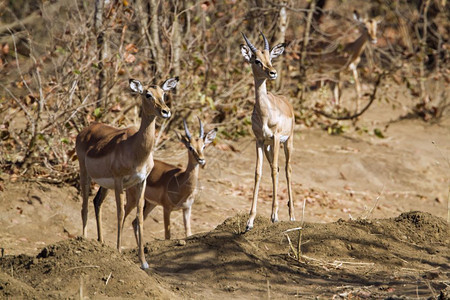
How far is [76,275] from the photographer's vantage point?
17.7 feet

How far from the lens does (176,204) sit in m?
8.52

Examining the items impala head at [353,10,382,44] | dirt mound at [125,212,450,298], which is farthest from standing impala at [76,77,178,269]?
impala head at [353,10,382,44]

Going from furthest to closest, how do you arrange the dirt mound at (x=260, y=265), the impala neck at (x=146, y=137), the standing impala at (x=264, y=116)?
the standing impala at (x=264, y=116) < the impala neck at (x=146, y=137) < the dirt mound at (x=260, y=265)

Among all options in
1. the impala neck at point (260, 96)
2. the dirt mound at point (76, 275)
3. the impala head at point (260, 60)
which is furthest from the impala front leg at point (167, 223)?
the dirt mound at point (76, 275)

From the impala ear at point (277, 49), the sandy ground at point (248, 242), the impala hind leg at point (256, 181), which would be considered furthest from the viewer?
the impala ear at point (277, 49)

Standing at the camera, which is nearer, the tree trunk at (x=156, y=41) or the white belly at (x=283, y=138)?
the white belly at (x=283, y=138)

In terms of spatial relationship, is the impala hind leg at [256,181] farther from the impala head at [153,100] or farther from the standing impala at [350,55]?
the standing impala at [350,55]

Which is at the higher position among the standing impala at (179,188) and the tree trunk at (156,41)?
the tree trunk at (156,41)

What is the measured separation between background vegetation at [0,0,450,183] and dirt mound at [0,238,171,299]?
3554 millimetres

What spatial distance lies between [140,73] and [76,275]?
623cm

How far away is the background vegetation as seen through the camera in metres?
9.48

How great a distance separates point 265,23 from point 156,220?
5.50m

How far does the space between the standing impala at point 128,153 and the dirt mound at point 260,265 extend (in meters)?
0.57

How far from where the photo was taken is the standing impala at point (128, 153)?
6523 millimetres
